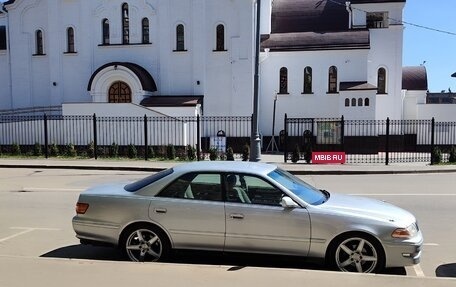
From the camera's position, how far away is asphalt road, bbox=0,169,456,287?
4793mm

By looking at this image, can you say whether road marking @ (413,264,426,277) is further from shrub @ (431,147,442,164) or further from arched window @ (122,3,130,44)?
arched window @ (122,3,130,44)

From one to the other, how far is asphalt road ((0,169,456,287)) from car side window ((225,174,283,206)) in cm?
82

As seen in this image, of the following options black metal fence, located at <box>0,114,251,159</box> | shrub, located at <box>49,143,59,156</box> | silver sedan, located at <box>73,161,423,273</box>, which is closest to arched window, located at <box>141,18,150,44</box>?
black metal fence, located at <box>0,114,251,159</box>

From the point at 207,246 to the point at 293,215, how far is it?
3.95 ft

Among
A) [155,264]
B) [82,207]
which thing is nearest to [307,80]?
[82,207]

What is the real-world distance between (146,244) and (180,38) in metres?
26.5

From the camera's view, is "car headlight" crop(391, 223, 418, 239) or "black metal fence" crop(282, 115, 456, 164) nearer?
"car headlight" crop(391, 223, 418, 239)

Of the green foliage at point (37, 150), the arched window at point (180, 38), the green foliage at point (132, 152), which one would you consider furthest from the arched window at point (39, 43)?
the green foliage at point (132, 152)

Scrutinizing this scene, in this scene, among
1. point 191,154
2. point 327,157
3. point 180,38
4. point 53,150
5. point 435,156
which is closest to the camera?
point 327,157

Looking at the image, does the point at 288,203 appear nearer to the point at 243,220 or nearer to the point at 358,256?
the point at 243,220

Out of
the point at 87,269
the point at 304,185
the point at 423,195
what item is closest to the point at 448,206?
the point at 423,195

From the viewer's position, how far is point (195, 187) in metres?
5.99

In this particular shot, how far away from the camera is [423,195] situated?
39.4 ft

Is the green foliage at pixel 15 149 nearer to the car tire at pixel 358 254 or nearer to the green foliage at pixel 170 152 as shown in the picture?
the green foliage at pixel 170 152
